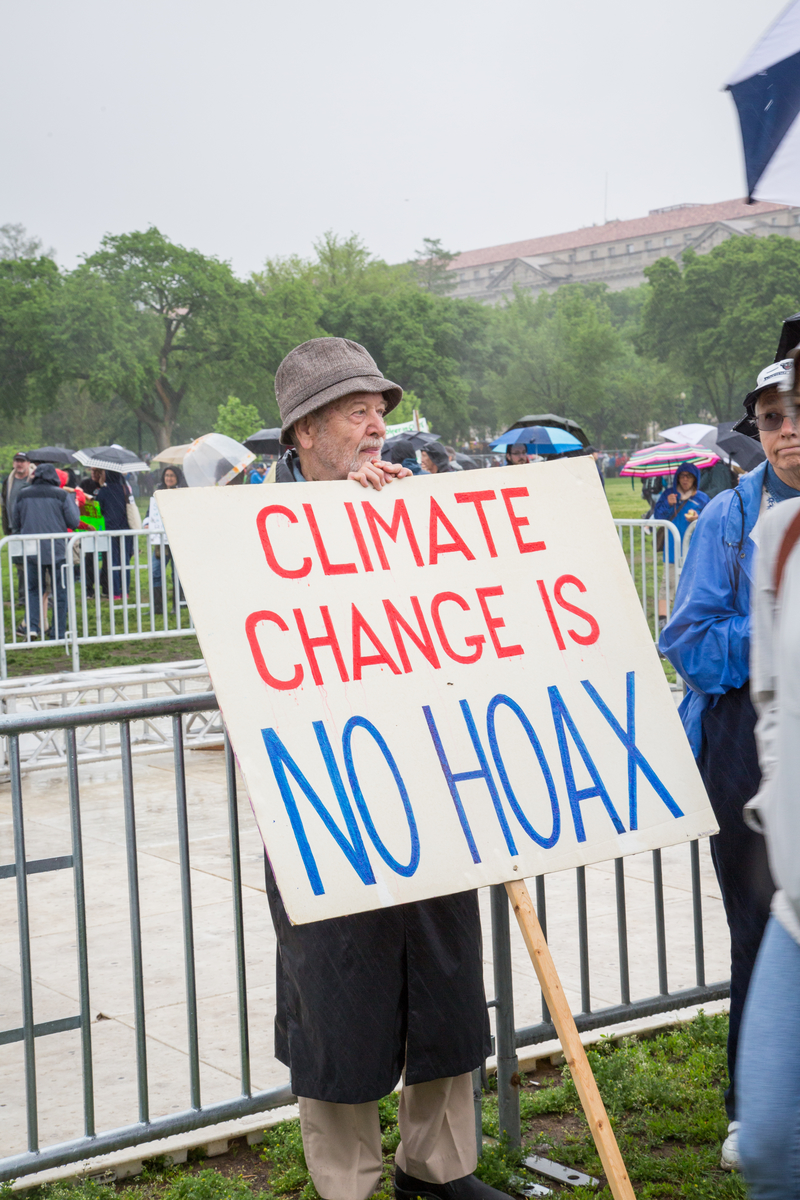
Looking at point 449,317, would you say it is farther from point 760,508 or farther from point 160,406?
point 760,508

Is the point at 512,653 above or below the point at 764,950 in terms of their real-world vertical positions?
above

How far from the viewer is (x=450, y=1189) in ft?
9.04

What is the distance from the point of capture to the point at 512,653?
2.49 meters

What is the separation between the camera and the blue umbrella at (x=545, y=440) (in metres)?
19.7

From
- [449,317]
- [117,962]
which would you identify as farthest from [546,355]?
[117,962]

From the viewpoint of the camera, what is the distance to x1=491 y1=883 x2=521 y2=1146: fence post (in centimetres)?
306

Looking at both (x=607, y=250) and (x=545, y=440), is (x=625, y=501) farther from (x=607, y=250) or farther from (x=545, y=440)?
(x=607, y=250)

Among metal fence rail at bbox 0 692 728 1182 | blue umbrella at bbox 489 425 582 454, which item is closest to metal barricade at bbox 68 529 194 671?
metal fence rail at bbox 0 692 728 1182

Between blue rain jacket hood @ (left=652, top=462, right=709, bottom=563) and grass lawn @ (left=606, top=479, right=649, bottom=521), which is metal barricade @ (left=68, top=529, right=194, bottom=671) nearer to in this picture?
blue rain jacket hood @ (left=652, top=462, right=709, bottom=563)

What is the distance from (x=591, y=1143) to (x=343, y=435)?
1990mm

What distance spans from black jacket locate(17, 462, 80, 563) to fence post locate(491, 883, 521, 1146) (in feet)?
39.2

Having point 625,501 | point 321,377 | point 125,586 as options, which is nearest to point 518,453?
point 125,586

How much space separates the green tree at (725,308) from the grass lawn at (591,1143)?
59.6 meters

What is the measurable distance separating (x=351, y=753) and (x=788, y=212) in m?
133
